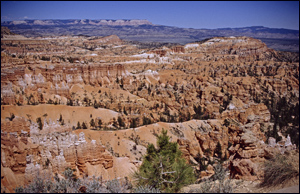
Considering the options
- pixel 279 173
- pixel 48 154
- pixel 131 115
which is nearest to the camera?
pixel 279 173

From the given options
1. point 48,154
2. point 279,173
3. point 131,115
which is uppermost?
point 279,173

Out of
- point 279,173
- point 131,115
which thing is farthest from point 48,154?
point 131,115

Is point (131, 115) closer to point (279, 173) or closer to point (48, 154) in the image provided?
point (48, 154)

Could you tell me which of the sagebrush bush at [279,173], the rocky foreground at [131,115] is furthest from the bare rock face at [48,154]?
the sagebrush bush at [279,173]

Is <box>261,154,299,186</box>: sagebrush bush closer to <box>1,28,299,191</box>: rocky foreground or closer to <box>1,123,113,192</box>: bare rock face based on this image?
<box>1,28,299,191</box>: rocky foreground

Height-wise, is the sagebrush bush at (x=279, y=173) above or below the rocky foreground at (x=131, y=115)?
above

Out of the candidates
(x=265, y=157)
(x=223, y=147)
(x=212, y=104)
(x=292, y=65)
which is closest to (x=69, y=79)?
(x=212, y=104)

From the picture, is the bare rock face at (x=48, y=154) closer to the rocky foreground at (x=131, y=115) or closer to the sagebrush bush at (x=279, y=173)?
the rocky foreground at (x=131, y=115)

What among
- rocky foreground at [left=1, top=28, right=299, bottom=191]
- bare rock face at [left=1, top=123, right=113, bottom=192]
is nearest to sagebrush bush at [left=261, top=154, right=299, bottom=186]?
rocky foreground at [left=1, top=28, right=299, bottom=191]

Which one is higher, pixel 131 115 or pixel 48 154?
pixel 48 154
